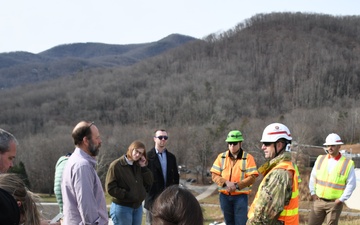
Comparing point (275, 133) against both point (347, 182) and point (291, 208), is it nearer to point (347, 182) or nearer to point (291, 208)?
point (291, 208)

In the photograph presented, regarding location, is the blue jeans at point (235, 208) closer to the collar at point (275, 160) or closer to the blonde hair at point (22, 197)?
the collar at point (275, 160)

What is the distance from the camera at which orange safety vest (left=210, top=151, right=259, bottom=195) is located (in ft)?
18.5

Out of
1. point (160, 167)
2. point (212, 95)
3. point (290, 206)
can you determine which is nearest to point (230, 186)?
point (160, 167)

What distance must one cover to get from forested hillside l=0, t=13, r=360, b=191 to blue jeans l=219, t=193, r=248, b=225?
43582 millimetres

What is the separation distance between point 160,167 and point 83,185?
8.23 ft

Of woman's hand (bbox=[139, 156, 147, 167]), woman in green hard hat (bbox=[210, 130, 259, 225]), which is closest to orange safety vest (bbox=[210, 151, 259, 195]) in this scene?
woman in green hard hat (bbox=[210, 130, 259, 225])

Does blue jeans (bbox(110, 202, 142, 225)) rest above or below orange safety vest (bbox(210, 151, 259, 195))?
below

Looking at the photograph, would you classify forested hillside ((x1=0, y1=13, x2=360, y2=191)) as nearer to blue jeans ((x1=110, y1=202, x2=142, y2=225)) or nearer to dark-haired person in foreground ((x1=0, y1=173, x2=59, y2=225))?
blue jeans ((x1=110, y1=202, x2=142, y2=225))

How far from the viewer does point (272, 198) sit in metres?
3.66

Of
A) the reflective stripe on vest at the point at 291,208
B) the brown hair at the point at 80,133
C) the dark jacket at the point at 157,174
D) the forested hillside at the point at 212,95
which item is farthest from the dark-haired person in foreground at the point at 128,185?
the forested hillside at the point at 212,95

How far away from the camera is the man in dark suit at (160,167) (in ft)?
19.8

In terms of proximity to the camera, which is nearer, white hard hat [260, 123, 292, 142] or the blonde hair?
the blonde hair

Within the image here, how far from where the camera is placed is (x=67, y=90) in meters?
119

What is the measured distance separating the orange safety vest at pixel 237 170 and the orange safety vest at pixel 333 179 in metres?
1.17
